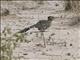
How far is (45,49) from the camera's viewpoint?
8391 millimetres

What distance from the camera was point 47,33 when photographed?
9.52 m

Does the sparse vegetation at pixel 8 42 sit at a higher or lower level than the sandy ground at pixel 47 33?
higher

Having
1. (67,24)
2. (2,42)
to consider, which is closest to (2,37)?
(2,42)

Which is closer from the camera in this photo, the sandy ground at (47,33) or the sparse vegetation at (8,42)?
the sparse vegetation at (8,42)

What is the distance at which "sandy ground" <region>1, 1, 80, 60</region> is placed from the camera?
8.04 m

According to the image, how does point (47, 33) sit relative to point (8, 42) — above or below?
below

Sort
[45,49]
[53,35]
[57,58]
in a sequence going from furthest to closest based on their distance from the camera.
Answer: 1. [53,35]
2. [45,49]
3. [57,58]

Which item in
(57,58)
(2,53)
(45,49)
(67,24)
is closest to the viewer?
(2,53)

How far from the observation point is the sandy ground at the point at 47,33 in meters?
8.04

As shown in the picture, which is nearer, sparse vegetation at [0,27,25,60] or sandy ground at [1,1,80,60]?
sparse vegetation at [0,27,25,60]

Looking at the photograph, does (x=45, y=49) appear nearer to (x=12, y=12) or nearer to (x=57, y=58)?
(x=57, y=58)

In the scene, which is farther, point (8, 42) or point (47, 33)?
point (47, 33)

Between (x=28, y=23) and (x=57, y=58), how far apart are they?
112 inches

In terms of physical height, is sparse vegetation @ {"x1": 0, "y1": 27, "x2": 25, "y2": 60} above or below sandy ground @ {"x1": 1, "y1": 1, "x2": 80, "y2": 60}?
above
